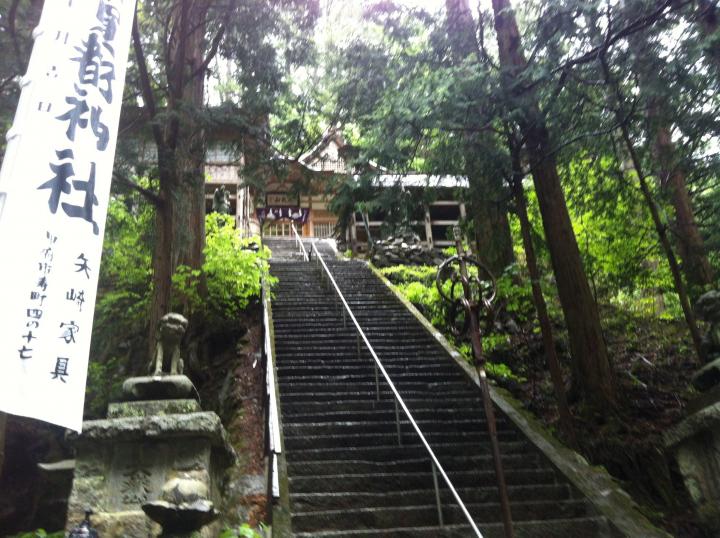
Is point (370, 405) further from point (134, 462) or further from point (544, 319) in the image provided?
point (134, 462)

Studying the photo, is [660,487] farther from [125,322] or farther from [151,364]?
[125,322]

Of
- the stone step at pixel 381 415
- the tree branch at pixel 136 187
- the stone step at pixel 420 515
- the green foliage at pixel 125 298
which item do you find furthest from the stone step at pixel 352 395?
the tree branch at pixel 136 187

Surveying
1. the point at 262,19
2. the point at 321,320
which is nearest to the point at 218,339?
the point at 321,320

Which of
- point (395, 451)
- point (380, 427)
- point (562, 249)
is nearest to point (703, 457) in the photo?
point (395, 451)

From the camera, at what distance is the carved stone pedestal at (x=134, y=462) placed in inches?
158

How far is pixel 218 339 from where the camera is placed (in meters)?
9.77

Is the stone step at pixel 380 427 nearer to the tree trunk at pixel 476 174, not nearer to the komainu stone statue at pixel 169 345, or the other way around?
the komainu stone statue at pixel 169 345

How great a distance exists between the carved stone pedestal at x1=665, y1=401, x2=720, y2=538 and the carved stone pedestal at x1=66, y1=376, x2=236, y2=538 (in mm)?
4010

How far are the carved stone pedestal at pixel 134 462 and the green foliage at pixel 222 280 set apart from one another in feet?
16.4

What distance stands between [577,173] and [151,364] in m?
7.10

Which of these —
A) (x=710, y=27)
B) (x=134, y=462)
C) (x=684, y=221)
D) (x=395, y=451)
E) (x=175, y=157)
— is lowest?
(x=395, y=451)

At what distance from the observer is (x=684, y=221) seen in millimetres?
9625

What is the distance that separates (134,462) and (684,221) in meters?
9.57

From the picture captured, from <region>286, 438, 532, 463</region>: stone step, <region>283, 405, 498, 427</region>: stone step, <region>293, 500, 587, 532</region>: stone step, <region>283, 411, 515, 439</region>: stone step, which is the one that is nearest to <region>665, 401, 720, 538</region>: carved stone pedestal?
<region>293, 500, 587, 532</region>: stone step
